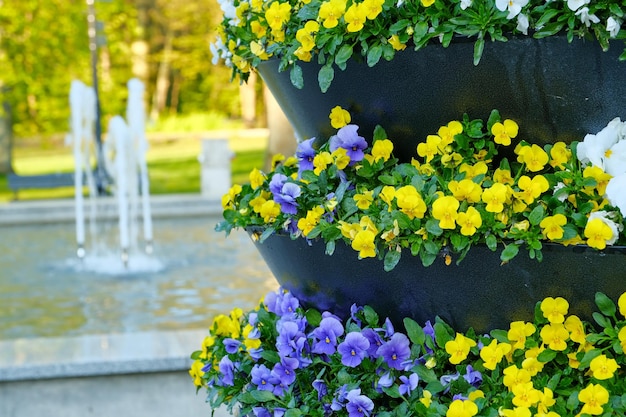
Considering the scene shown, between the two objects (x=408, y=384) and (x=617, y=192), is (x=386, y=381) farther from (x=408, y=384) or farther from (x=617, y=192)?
(x=617, y=192)

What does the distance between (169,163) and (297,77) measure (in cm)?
1732

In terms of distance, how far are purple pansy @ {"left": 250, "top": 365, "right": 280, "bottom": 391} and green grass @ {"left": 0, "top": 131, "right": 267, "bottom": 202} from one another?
1204 cm

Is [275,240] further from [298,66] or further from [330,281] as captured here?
[298,66]

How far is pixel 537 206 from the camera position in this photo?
1.53 meters

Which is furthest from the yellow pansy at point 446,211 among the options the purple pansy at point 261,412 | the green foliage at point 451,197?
the purple pansy at point 261,412

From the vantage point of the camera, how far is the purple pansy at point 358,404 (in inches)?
66.7

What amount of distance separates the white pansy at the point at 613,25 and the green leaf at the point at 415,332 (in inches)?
22.9

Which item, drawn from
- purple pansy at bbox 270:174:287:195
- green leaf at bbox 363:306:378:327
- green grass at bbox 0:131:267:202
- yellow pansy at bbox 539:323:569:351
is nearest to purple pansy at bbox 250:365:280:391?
green leaf at bbox 363:306:378:327

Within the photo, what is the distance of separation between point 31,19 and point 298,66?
1976cm

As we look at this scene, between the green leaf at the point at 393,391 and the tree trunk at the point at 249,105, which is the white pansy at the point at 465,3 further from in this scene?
the tree trunk at the point at 249,105

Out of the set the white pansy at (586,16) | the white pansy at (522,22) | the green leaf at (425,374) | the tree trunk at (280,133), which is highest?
the white pansy at (586,16)

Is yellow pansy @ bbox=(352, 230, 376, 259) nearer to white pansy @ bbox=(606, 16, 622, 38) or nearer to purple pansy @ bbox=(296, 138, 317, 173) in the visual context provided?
purple pansy @ bbox=(296, 138, 317, 173)

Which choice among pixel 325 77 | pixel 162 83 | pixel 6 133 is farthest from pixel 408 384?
pixel 162 83

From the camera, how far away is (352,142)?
178 centimetres
